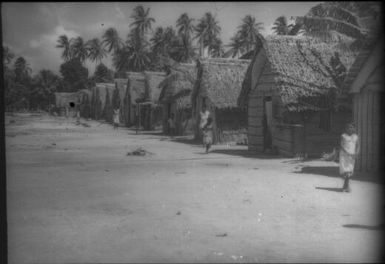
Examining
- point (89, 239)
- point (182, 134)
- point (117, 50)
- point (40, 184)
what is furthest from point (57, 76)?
point (89, 239)

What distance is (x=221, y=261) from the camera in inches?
172

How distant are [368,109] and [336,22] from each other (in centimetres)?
285

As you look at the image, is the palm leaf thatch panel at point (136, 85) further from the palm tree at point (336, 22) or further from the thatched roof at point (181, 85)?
the palm tree at point (336, 22)

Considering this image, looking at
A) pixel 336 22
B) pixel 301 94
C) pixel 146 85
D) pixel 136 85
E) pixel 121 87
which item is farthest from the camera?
pixel 121 87

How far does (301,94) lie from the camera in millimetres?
13820

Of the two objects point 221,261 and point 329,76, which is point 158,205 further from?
point 329,76

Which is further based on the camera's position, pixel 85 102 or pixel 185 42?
pixel 85 102

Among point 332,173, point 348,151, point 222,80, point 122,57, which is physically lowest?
point 332,173

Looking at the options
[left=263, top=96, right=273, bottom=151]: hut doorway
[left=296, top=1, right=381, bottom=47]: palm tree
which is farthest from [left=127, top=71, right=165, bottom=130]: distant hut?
[left=296, top=1, right=381, bottom=47]: palm tree

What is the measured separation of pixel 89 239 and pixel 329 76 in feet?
37.5

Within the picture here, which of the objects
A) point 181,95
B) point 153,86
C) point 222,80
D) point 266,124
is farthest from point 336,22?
point 153,86

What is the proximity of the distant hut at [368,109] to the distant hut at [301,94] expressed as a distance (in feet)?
8.06

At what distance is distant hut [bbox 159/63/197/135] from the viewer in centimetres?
2459

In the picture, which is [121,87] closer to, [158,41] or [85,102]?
[158,41]
